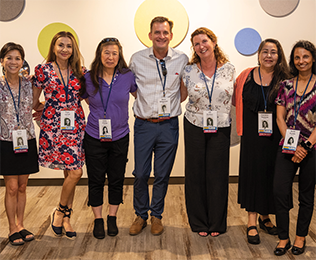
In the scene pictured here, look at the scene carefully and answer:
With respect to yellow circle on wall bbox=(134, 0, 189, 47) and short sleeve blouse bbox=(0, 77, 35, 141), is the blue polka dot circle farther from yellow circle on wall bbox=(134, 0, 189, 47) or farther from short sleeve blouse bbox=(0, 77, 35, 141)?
short sleeve blouse bbox=(0, 77, 35, 141)

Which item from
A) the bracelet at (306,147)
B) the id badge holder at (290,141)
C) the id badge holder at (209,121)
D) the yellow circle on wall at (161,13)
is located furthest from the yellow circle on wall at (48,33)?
the bracelet at (306,147)

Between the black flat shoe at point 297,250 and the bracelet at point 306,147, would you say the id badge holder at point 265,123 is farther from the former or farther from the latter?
Answer: the black flat shoe at point 297,250

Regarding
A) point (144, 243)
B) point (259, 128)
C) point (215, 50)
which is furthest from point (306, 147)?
point (144, 243)

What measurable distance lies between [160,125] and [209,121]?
1.42ft

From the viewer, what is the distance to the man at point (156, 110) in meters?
2.73

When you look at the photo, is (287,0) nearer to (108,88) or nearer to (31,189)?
(108,88)

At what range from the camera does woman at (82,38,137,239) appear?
2.62 metres

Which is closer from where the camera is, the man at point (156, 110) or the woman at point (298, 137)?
the woman at point (298, 137)

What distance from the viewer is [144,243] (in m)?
2.67

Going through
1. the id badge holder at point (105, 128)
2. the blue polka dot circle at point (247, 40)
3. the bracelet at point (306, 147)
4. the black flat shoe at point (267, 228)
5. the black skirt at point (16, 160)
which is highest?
the blue polka dot circle at point (247, 40)

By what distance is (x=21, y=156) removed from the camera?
102 inches

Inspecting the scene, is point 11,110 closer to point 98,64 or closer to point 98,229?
point 98,64

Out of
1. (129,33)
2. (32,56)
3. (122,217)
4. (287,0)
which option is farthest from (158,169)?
(287,0)

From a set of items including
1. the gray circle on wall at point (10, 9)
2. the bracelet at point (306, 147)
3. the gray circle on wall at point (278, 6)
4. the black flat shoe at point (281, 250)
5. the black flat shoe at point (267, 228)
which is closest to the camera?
the bracelet at point (306, 147)
